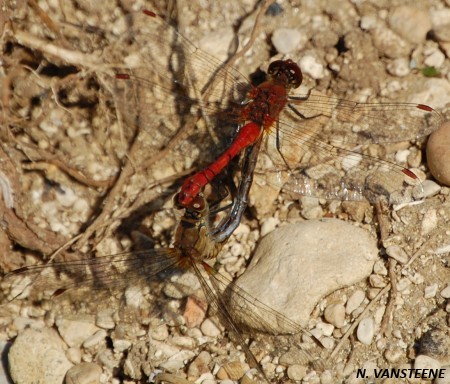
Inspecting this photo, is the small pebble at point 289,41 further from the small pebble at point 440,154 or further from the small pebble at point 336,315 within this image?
the small pebble at point 336,315

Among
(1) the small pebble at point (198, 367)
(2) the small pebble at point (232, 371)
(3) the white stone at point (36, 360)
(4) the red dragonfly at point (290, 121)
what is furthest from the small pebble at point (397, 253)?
(3) the white stone at point (36, 360)

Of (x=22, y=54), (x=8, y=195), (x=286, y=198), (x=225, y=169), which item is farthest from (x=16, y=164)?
(x=286, y=198)

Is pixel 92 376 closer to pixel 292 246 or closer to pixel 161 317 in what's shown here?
pixel 161 317

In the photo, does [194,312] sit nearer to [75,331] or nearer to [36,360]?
[75,331]

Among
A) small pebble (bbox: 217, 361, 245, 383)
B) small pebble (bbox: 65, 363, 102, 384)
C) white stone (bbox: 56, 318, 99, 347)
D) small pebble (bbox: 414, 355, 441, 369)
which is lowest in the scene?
small pebble (bbox: 414, 355, 441, 369)

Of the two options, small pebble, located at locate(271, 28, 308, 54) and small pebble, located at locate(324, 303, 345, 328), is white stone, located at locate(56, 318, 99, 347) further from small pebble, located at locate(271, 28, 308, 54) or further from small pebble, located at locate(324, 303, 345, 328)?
small pebble, located at locate(271, 28, 308, 54)

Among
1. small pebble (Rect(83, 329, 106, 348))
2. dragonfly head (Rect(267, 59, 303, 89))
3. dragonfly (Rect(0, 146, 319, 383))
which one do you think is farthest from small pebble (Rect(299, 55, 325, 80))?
small pebble (Rect(83, 329, 106, 348))

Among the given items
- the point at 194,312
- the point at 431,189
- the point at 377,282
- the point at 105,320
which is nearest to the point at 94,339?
the point at 105,320
